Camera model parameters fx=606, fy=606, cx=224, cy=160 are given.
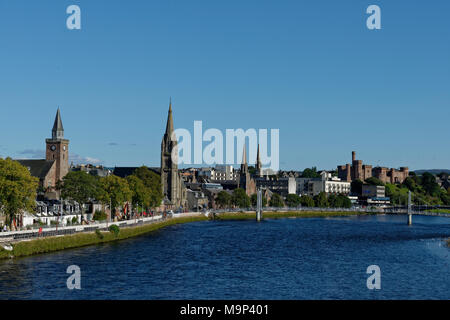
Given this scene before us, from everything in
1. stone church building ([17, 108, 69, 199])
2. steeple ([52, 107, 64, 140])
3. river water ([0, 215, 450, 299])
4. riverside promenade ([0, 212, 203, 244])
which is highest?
steeple ([52, 107, 64, 140])

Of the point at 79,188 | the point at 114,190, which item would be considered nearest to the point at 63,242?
the point at 79,188

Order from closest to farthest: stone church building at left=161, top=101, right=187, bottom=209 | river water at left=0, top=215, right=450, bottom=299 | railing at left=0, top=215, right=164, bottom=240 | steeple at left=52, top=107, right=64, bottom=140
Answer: river water at left=0, top=215, right=450, bottom=299 < railing at left=0, top=215, right=164, bottom=240 < steeple at left=52, top=107, right=64, bottom=140 < stone church building at left=161, top=101, right=187, bottom=209

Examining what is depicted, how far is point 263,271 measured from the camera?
63281 millimetres

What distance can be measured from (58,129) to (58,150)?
19.1ft

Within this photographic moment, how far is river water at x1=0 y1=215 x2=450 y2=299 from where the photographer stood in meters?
50.2

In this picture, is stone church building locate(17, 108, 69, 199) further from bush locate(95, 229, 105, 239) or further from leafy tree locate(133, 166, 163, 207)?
bush locate(95, 229, 105, 239)

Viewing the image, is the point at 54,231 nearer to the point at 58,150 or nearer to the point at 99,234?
the point at 99,234

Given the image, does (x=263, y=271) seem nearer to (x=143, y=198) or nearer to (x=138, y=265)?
(x=138, y=265)

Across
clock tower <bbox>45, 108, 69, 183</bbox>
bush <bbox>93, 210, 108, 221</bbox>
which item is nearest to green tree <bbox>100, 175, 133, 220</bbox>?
bush <bbox>93, 210, 108, 221</bbox>

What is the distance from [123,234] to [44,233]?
928 inches

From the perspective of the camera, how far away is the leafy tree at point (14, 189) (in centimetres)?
7462
